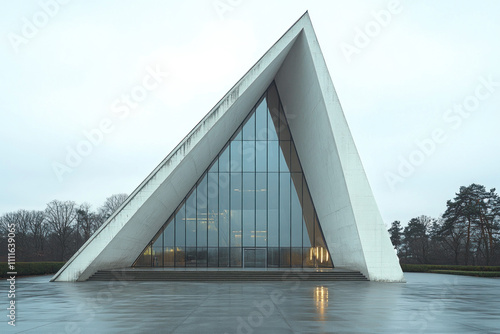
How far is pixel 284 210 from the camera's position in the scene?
88.7ft

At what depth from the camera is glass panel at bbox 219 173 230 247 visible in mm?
27094

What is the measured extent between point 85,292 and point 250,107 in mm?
16586

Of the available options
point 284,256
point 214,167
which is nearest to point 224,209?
point 214,167

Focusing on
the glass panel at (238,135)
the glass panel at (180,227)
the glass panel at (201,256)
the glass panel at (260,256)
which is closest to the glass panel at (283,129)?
the glass panel at (238,135)

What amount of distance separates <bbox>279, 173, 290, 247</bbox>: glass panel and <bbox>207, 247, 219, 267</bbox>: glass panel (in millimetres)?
4035

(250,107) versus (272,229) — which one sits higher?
(250,107)

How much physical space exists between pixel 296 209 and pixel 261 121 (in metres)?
6.07

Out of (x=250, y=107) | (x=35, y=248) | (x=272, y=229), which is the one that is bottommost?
(x=35, y=248)

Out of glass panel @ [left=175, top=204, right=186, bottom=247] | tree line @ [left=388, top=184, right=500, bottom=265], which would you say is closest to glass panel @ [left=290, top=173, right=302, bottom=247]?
glass panel @ [left=175, top=204, right=186, bottom=247]

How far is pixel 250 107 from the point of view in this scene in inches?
1084

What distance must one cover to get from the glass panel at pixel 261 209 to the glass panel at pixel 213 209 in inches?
97.1

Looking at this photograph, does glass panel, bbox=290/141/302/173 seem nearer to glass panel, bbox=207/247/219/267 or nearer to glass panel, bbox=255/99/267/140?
glass panel, bbox=255/99/267/140

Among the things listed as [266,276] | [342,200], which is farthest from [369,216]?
[266,276]

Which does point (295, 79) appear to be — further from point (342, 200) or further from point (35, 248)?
point (35, 248)
